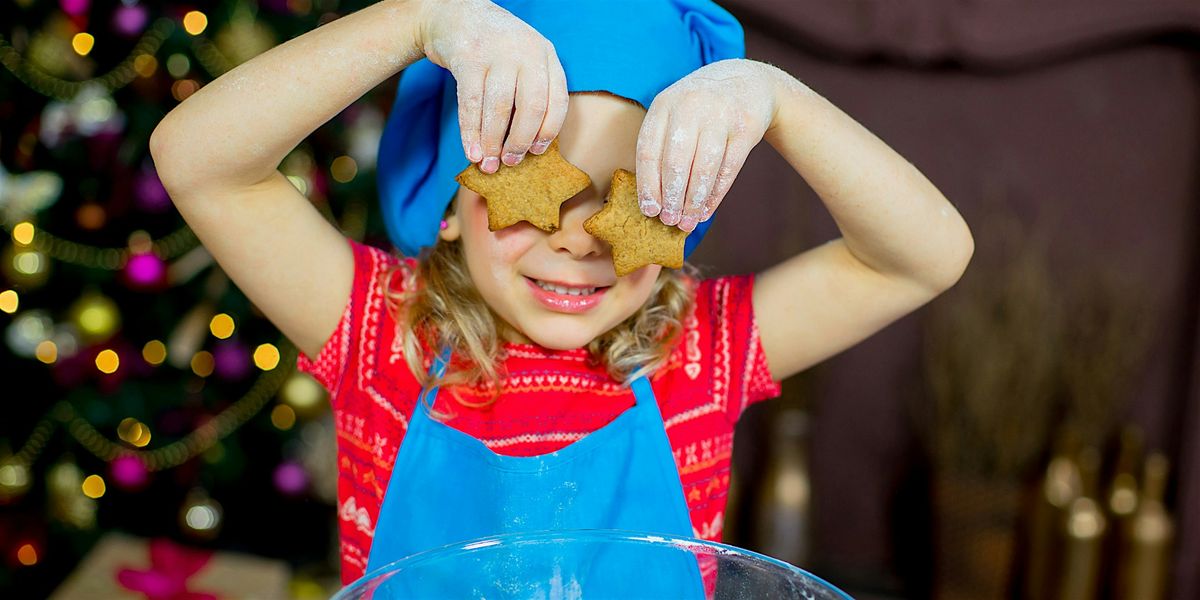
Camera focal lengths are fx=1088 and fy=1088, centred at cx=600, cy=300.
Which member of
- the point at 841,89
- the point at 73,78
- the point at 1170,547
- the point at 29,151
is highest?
the point at 841,89

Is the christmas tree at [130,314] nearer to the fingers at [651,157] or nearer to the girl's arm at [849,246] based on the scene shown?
the girl's arm at [849,246]

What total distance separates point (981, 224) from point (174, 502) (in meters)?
1.81

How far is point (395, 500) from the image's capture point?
3.17 ft

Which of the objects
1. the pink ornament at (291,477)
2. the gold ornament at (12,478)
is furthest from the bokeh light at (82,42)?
the pink ornament at (291,477)

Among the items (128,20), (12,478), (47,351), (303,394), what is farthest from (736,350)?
(12,478)

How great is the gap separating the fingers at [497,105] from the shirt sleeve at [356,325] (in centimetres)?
28

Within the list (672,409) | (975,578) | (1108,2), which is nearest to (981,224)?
(1108,2)

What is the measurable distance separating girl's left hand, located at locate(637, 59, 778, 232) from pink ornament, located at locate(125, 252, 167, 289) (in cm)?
156

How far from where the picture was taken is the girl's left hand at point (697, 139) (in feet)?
2.47

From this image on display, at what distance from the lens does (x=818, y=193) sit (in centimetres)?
91

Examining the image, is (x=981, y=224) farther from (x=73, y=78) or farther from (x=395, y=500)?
(x=73, y=78)

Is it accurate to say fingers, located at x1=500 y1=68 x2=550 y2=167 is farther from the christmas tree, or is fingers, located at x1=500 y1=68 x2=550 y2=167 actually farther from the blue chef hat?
the christmas tree

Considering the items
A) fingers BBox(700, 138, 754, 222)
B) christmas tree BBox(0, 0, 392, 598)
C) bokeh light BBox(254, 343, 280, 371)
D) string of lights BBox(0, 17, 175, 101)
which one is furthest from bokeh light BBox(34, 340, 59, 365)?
fingers BBox(700, 138, 754, 222)

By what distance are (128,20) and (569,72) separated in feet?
4.78
